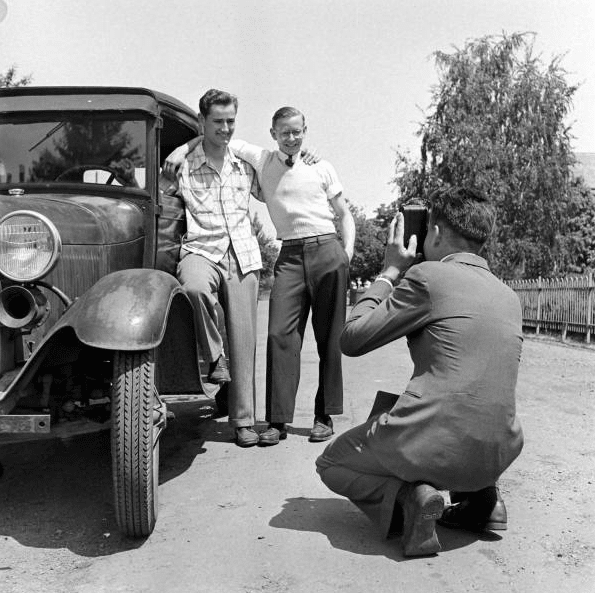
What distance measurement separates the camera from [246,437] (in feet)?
15.7

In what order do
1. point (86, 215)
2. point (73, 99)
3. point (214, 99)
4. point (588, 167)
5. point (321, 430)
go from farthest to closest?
1. point (588, 167)
2. point (321, 430)
3. point (214, 99)
4. point (73, 99)
5. point (86, 215)

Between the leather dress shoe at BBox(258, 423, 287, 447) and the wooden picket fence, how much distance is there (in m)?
10.1

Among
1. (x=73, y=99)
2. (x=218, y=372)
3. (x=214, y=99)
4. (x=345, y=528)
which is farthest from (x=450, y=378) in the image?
(x=73, y=99)

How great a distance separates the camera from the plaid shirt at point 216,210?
4.86 meters

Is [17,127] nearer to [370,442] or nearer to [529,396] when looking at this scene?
[370,442]

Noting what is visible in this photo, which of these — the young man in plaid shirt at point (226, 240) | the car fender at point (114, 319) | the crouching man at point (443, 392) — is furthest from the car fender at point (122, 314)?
the young man in plaid shirt at point (226, 240)

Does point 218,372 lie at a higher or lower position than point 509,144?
lower

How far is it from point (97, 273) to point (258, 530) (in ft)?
5.46

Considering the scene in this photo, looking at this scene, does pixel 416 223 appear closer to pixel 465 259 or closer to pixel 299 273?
pixel 465 259

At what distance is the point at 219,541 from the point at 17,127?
2909mm

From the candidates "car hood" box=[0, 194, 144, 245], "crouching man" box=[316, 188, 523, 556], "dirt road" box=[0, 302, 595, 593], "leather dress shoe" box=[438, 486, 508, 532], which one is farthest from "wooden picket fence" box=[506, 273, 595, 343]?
"crouching man" box=[316, 188, 523, 556]

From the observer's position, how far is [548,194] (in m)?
29.2

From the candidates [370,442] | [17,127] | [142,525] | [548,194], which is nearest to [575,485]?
[370,442]

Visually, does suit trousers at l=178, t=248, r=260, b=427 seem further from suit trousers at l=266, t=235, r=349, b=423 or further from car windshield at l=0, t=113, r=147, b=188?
car windshield at l=0, t=113, r=147, b=188
